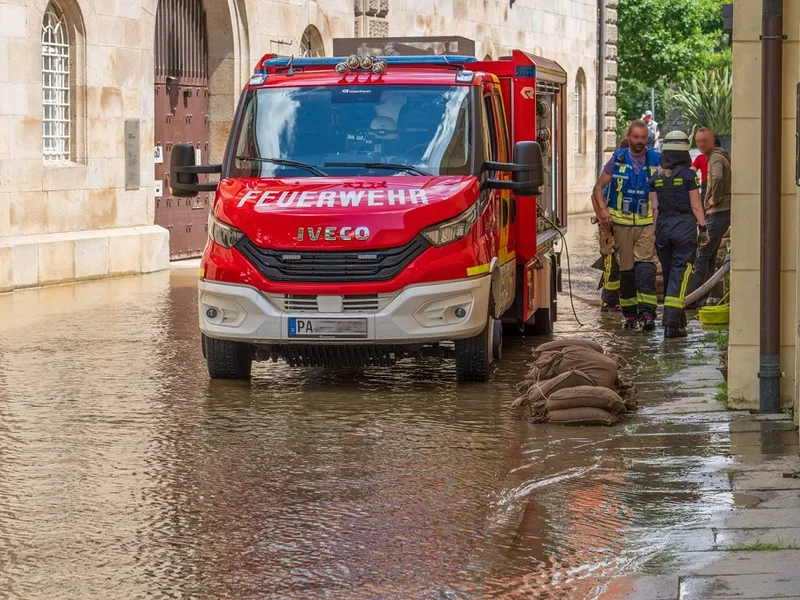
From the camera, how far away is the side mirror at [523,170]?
11.4 m

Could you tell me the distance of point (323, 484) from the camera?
7965mm

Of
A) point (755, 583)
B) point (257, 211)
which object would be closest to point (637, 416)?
point (257, 211)

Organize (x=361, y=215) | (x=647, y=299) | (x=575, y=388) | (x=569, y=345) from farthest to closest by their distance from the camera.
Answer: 1. (x=647, y=299)
2. (x=361, y=215)
3. (x=569, y=345)
4. (x=575, y=388)

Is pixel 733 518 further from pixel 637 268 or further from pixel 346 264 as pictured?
pixel 637 268

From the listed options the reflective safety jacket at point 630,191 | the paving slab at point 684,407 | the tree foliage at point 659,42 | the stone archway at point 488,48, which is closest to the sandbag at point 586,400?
the paving slab at point 684,407

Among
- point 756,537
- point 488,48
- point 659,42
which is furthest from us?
point 659,42

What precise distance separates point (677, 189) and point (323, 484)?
6737 millimetres

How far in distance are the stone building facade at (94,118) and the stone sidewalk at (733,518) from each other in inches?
408

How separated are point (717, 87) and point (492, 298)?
756 inches

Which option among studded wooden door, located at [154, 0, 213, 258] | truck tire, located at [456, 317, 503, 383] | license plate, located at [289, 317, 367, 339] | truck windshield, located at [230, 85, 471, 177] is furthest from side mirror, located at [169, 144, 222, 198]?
studded wooden door, located at [154, 0, 213, 258]

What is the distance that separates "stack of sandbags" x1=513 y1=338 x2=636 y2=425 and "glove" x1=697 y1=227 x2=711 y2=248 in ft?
13.0

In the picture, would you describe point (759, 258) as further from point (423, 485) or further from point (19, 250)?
point (19, 250)

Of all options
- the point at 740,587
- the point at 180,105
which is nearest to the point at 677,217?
the point at 740,587

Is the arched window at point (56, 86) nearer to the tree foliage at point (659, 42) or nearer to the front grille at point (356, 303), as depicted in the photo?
the front grille at point (356, 303)
